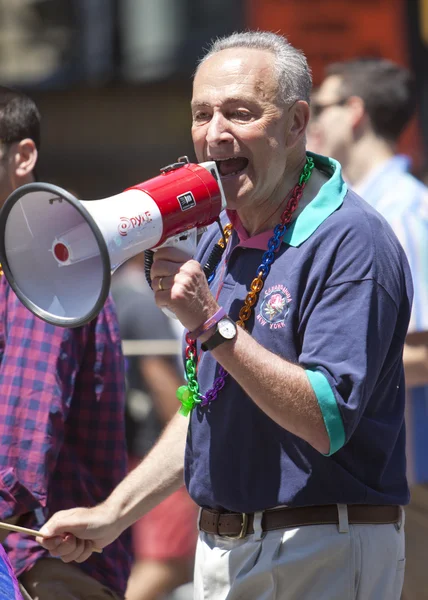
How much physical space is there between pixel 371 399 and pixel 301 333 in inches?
9.8

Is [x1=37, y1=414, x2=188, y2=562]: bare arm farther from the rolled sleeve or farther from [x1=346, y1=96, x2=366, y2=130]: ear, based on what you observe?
[x1=346, y1=96, x2=366, y2=130]: ear

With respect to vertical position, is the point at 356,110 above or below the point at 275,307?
below

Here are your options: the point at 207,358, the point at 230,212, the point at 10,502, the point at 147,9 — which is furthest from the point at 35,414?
the point at 147,9

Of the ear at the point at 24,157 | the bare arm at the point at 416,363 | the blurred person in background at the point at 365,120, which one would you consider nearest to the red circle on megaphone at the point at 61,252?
the ear at the point at 24,157

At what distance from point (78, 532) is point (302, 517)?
0.67m

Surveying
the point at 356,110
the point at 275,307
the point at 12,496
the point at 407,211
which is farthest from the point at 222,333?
the point at 356,110

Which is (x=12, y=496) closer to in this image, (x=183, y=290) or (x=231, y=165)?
(x=183, y=290)

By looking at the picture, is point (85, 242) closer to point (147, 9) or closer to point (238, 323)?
point (238, 323)

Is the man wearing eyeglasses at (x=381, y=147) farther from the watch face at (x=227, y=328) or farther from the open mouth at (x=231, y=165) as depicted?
the watch face at (x=227, y=328)

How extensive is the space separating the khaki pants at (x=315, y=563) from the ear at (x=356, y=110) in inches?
96.8

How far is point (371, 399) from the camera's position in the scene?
2.62m

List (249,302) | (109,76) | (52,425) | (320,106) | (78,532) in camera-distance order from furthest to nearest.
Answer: (109,76) → (320,106) → (52,425) → (78,532) → (249,302)

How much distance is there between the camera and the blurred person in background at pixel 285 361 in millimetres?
2414

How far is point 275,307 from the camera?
258 centimetres
